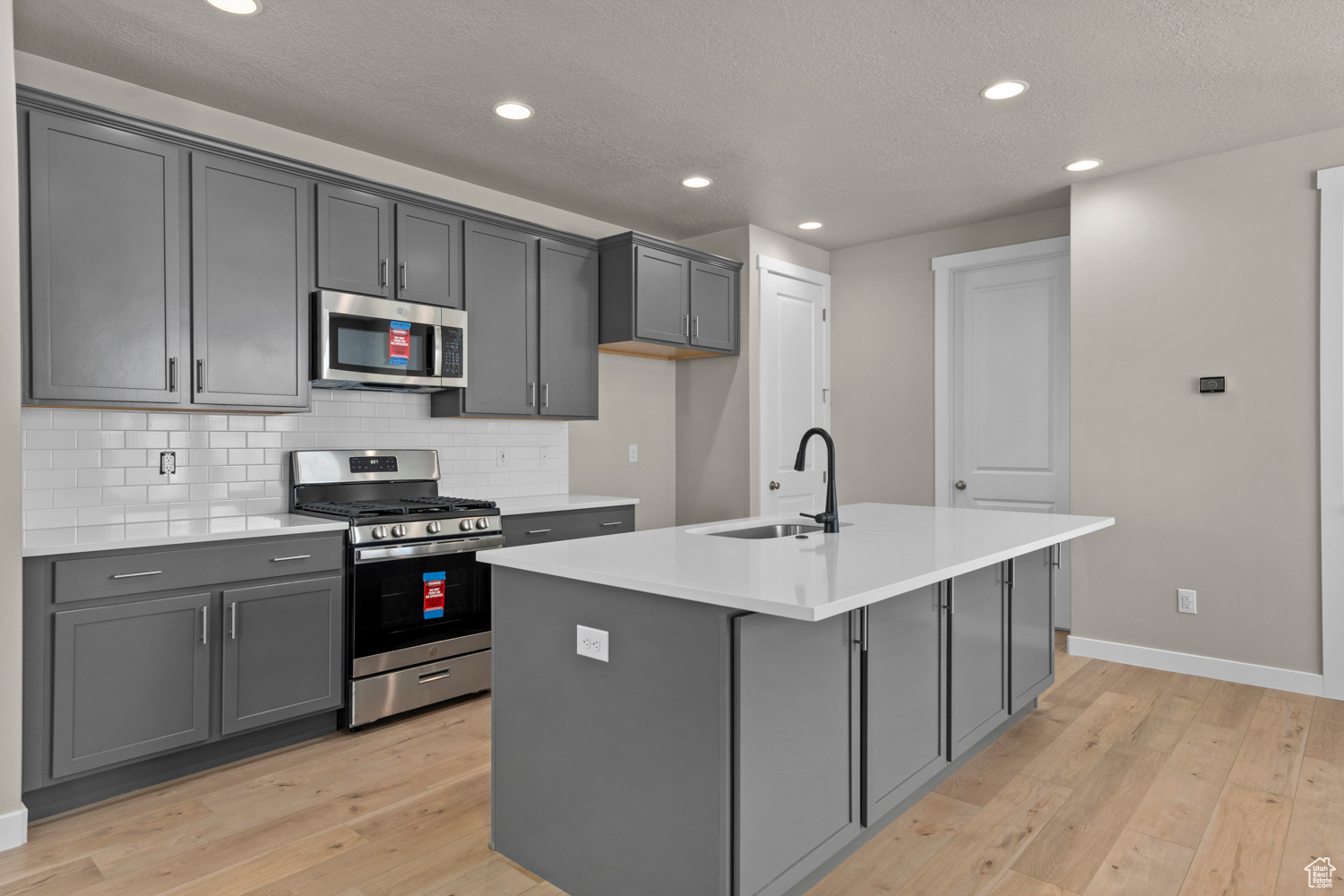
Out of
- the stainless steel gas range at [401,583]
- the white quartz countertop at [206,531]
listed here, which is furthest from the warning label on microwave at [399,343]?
the white quartz countertop at [206,531]

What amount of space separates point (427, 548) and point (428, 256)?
1381 mm

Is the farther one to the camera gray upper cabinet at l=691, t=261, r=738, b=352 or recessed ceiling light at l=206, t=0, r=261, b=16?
gray upper cabinet at l=691, t=261, r=738, b=352

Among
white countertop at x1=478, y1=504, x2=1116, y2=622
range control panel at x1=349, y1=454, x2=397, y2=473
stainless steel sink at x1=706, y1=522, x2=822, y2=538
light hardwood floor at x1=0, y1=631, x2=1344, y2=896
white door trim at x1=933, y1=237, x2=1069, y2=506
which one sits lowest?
light hardwood floor at x1=0, y1=631, x2=1344, y2=896

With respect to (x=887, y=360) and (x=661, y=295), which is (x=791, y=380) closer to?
(x=887, y=360)

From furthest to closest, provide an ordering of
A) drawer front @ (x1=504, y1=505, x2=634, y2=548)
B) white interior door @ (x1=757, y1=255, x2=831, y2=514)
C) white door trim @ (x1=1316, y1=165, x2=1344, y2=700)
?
1. white interior door @ (x1=757, y1=255, x2=831, y2=514)
2. drawer front @ (x1=504, y1=505, x2=634, y2=548)
3. white door trim @ (x1=1316, y1=165, x2=1344, y2=700)

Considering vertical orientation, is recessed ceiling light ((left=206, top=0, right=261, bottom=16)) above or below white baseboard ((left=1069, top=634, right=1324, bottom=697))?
above

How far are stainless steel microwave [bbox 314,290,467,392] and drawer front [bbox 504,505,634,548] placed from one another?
74 centimetres

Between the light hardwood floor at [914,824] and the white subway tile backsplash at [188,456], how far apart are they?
3.14 ft

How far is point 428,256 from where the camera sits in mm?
3641

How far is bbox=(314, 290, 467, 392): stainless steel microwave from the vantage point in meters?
3.25

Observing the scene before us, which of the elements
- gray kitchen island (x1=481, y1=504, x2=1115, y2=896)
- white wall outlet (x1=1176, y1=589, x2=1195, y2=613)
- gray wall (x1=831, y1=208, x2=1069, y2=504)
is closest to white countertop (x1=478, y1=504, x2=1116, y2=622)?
gray kitchen island (x1=481, y1=504, x2=1115, y2=896)

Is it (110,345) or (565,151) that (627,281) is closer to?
(565,151)

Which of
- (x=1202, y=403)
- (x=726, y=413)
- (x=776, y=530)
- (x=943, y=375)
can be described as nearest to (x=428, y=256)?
(x=776, y=530)

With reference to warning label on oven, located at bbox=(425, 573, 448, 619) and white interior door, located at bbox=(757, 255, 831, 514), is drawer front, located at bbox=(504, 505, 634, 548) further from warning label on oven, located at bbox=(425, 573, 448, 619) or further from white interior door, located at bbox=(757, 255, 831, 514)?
white interior door, located at bbox=(757, 255, 831, 514)
